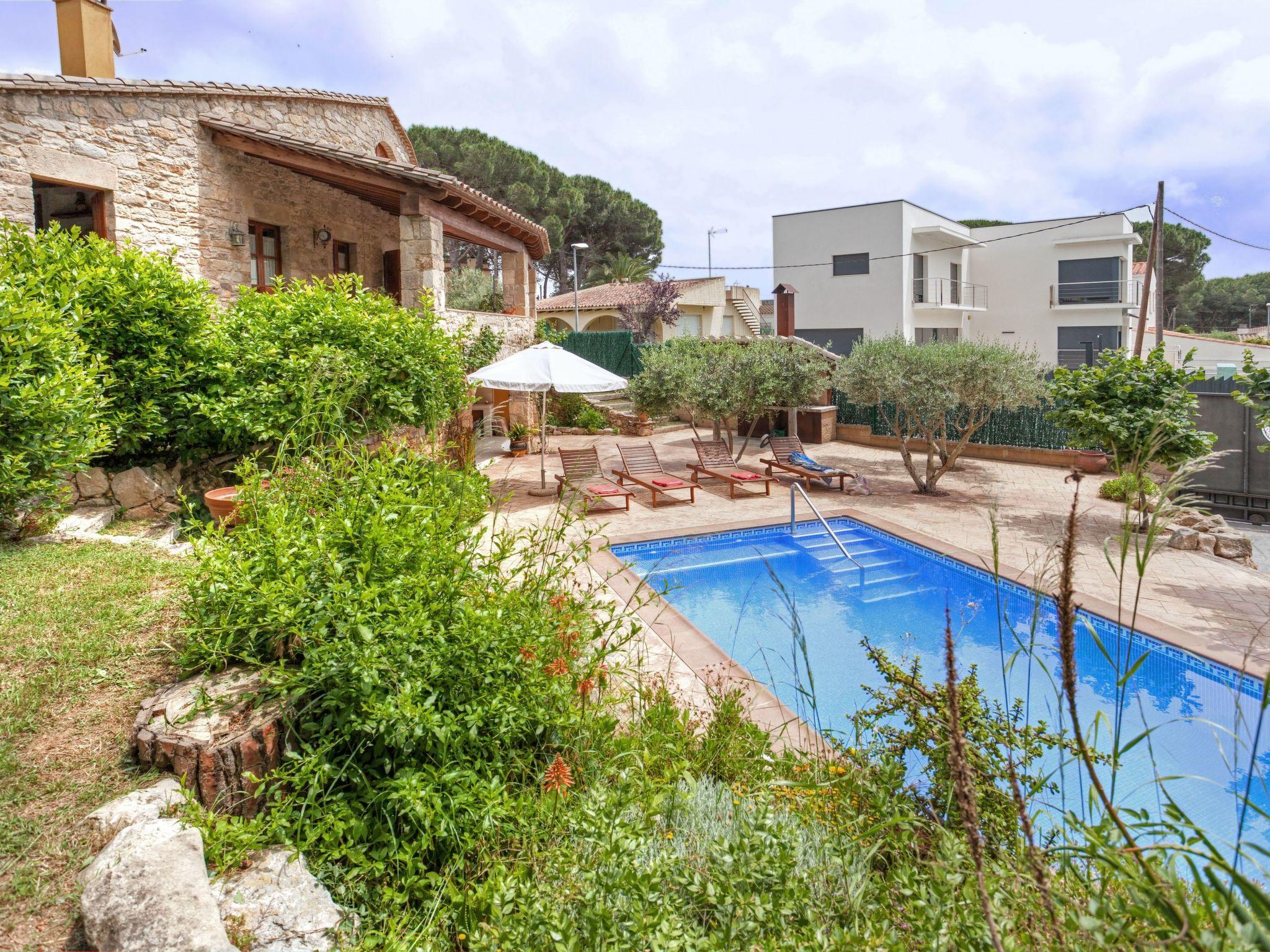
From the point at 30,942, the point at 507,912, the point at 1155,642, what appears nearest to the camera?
the point at 30,942

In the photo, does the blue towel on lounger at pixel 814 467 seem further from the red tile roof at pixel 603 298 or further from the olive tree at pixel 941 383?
the red tile roof at pixel 603 298

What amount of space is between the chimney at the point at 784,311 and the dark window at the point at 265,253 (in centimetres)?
1291

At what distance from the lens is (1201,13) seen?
889 cm

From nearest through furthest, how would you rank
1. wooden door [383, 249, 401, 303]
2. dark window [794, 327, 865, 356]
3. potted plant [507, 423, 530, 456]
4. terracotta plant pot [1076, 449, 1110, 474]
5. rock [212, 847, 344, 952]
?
rock [212, 847, 344, 952] → terracotta plant pot [1076, 449, 1110, 474] → wooden door [383, 249, 401, 303] → potted plant [507, 423, 530, 456] → dark window [794, 327, 865, 356]

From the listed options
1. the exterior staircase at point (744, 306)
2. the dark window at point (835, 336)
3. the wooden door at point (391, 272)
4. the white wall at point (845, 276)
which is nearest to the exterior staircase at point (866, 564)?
the wooden door at point (391, 272)

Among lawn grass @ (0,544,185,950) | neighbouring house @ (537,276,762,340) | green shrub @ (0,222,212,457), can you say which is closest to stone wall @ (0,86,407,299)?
green shrub @ (0,222,212,457)

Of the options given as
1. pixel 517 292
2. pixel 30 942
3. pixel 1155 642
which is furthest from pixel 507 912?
pixel 517 292

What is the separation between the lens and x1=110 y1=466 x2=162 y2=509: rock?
7.52 metres

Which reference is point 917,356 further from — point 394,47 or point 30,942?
point 30,942

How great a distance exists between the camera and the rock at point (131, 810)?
2791 millimetres

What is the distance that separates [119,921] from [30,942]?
267 millimetres

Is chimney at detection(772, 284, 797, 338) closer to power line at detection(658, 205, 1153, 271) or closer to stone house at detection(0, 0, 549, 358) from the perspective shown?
stone house at detection(0, 0, 549, 358)

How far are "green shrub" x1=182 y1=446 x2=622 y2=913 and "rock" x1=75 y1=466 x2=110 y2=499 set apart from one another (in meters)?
4.52

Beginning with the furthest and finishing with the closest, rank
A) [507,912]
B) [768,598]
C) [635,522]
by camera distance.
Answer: [635,522] < [768,598] < [507,912]
